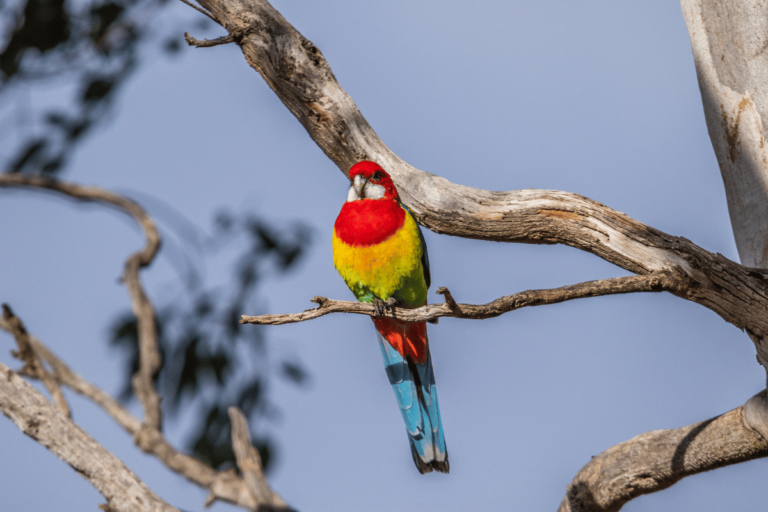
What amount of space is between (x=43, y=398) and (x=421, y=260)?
1626 mm

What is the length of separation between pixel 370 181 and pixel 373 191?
0.13 feet

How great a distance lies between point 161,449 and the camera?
9.61ft

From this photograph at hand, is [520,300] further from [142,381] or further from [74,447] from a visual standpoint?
[142,381]

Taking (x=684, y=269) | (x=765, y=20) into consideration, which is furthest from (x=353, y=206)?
(x=765, y=20)

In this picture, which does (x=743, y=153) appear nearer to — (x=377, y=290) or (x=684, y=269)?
(x=684, y=269)

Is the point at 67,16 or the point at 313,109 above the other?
the point at 67,16

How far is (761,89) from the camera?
7.05 ft

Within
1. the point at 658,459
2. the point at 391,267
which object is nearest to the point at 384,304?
the point at 391,267

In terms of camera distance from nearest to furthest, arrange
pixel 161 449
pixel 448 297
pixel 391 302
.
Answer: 1. pixel 448 297
2. pixel 391 302
3. pixel 161 449

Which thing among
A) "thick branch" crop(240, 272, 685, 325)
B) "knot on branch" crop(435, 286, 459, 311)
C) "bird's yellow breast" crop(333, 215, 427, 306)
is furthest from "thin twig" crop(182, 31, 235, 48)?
"knot on branch" crop(435, 286, 459, 311)

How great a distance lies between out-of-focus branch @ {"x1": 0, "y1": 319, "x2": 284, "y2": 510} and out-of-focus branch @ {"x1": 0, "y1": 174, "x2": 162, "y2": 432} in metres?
0.08

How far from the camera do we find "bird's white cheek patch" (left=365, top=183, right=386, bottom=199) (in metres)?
2.39

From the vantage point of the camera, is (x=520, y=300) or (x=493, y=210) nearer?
(x=520, y=300)

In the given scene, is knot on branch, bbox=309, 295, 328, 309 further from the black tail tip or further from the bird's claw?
the black tail tip
